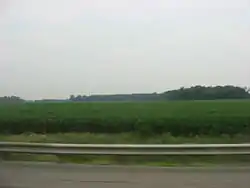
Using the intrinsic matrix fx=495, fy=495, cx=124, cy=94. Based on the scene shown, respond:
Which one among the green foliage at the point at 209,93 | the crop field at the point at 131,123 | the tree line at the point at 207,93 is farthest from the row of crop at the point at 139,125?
the green foliage at the point at 209,93

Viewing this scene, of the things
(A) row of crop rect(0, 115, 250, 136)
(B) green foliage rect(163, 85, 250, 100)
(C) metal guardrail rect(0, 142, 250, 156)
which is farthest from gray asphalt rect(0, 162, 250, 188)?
(B) green foliage rect(163, 85, 250, 100)

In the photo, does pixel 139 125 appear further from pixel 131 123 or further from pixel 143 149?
pixel 143 149

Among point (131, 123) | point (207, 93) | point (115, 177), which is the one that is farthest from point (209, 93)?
point (115, 177)

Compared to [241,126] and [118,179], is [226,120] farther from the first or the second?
[118,179]

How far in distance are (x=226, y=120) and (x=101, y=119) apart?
17.6 ft

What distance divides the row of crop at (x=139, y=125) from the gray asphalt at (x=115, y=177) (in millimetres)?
8915

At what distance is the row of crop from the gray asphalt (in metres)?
8.91

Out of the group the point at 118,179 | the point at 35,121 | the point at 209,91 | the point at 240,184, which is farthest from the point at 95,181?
the point at 209,91

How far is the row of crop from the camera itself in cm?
1947

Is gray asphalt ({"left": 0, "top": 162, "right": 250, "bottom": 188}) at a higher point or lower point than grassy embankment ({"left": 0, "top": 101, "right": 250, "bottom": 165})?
lower

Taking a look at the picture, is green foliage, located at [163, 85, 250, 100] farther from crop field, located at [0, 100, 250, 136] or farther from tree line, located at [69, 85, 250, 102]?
crop field, located at [0, 100, 250, 136]

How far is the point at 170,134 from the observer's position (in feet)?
63.0

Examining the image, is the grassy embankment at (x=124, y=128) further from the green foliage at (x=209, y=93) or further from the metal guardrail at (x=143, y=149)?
the green foliage at (x=209, y=93)

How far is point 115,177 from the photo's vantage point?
29.7ft
